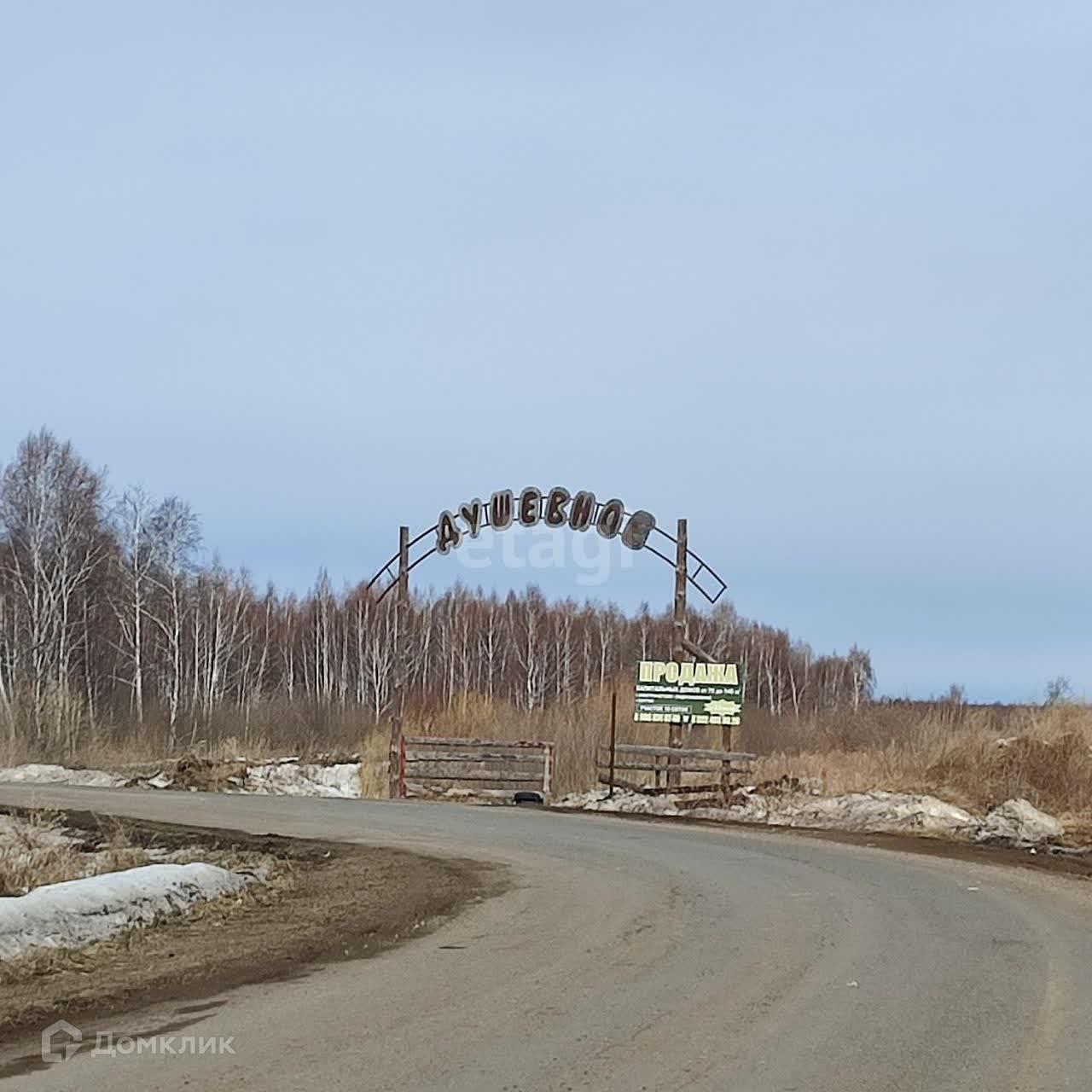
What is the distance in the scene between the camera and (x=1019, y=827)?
775 inches

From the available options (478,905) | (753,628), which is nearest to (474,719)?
(478,905)

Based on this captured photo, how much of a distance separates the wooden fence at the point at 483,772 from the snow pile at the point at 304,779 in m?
1.64

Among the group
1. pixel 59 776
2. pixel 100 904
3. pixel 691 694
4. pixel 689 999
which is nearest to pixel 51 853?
pixel 100 904

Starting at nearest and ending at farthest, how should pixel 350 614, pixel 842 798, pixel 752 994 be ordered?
pixel 752 994 → pixel 842 798 → pixel 350 614

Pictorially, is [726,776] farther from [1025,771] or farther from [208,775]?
[208,775]

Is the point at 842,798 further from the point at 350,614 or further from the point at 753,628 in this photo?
the point at 753,628

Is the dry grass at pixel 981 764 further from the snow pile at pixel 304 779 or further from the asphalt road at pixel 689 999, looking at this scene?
the snow pile at pixel 304 779

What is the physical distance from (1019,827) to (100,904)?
13749 mm

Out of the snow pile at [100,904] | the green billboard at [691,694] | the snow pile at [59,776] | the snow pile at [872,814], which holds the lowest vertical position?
the snow pile at [59,776]

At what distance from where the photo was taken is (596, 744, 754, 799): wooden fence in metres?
26.2

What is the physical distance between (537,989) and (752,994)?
128cm

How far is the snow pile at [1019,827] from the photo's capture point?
744 inches

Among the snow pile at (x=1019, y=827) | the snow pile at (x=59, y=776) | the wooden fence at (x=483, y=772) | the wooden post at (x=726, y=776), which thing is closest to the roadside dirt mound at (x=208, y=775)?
the snow pile at (x=59, y=776)

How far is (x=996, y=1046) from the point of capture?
715 centimetres
